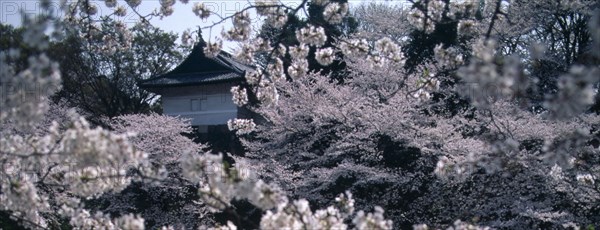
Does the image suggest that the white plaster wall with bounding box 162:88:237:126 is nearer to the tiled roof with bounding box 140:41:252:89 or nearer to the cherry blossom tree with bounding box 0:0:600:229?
the tiled roof with bounding box 140:41:252:89

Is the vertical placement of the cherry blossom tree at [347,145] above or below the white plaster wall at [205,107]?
below

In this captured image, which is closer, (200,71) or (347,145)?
(347,145)

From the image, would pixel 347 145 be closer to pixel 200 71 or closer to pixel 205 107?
pixel 205 107

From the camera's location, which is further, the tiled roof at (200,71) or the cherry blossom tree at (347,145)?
the tiled roof at (200,71)

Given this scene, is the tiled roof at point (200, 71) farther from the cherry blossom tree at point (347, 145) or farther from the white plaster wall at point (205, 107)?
the cherry blossom tree at point (347, 145)

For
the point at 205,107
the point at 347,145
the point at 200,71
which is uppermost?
the point at 200,71

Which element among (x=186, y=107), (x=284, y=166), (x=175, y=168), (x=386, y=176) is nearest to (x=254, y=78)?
(x=386, y=176)

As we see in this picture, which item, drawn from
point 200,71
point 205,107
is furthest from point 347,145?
point 200,71

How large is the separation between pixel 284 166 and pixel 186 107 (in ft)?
34.2

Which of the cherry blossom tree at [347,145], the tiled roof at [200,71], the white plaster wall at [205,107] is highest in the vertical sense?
the tiled roof at [200,71]

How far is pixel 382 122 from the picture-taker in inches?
357

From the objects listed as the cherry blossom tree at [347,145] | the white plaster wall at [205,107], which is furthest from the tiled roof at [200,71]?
the cherry blossom tree at [347,145]

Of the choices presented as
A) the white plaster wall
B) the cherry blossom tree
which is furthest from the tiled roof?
the cherry blossom tree

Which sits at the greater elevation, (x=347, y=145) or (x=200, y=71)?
(x=200, y=71)
